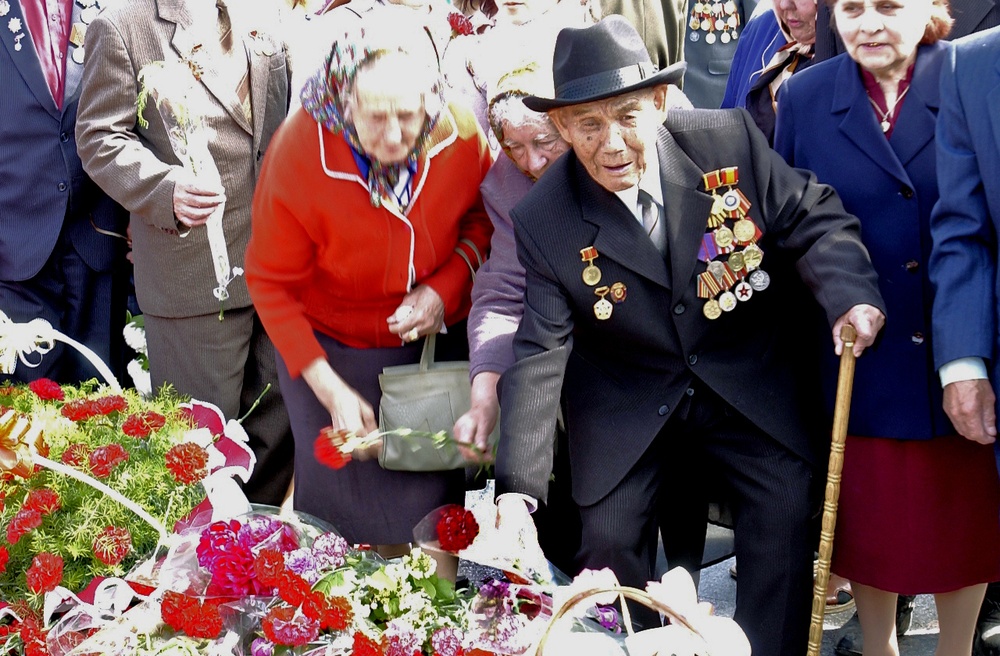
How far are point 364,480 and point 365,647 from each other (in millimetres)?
1239

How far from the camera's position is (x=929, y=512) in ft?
10.9

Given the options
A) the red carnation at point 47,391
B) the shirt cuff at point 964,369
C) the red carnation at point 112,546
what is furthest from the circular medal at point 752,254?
the red carnation at point 47,391

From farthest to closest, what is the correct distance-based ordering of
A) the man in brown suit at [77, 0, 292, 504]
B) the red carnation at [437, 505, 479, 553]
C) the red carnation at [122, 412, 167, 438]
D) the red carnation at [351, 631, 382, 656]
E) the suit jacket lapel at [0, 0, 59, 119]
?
the suit jacket lapel at [0, 0, 59, 119], the man in brown suit at [77, 0, 292, 504], the red carnation at [122, 412, 167, 438], the red carnation at [437, 505, 479, 553], the red carnation at [351, 631, 382, 656]

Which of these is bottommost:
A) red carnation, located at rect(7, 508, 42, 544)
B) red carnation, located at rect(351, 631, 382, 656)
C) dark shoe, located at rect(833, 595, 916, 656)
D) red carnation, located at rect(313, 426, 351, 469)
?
dark shoe, located at rect(833, 595, 916, 656)

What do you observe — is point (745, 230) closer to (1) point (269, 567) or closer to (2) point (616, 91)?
(2) point (616, 91)

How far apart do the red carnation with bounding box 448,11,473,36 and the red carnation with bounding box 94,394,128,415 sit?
1.76 meters

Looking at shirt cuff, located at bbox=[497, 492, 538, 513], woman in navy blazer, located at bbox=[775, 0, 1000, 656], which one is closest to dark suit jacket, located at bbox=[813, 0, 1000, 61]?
woman in navy blazer, located at bbox=[775, 0, 1000, 656]

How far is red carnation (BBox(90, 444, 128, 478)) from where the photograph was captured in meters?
3.27

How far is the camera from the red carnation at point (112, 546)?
10.3 ft

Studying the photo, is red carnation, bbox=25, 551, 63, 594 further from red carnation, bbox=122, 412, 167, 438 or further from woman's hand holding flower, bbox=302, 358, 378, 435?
woman's hand holding flower, bbox=302, 358, 378, 435

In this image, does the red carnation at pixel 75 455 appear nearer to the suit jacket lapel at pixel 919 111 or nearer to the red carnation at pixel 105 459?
the red carnation at pixel 105 459

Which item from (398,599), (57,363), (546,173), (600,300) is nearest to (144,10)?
(57,363)

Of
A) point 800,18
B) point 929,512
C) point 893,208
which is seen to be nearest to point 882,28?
point 893,208

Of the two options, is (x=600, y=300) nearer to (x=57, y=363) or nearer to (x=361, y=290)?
(x=361, y=290)
